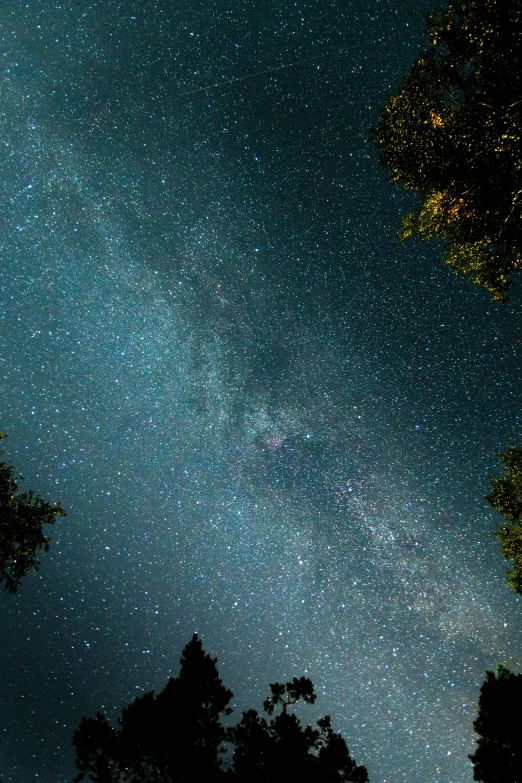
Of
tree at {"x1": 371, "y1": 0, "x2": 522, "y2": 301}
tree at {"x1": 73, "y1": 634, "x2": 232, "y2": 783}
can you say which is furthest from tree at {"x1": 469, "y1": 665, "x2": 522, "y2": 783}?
tree at {"x1": 371, "y1": 0, "x2": 522, "y2": 301}

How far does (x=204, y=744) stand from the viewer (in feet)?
35.4

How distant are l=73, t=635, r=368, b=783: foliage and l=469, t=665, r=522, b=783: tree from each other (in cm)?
333

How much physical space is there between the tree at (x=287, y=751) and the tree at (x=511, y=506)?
6.94 metres

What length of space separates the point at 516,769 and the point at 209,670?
345 inches

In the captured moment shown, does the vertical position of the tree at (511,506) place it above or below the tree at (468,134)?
below

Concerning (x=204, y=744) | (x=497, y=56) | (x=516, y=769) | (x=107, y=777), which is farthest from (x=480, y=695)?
(x=497, y=56)

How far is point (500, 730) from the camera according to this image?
33.7 feet

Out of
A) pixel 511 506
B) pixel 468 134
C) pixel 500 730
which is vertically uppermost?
pixel 468 134

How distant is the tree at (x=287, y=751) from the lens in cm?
989

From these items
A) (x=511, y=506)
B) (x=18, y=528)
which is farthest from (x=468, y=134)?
(x=18, y=528)

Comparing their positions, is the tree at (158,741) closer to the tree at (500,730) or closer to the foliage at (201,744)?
the foliage at (201,744)

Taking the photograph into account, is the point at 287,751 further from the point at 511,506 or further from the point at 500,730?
the point at 511,506

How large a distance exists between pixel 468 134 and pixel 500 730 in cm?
1508

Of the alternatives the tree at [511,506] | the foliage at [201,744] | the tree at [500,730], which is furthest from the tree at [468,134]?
the foliage at [201,744]
